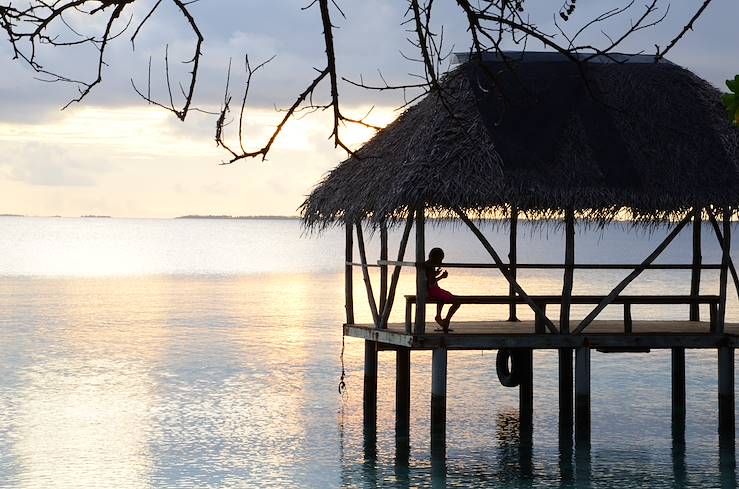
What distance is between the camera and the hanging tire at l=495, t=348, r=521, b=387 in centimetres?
1678

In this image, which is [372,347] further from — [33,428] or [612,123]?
[33,428]

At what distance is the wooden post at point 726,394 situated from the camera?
548 inches

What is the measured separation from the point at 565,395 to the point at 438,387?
248cm

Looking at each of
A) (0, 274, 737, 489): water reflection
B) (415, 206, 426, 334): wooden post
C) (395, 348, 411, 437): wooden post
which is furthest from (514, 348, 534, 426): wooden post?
(415, 206, 426, 334): wooden post

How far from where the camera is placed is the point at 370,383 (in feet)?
50.5

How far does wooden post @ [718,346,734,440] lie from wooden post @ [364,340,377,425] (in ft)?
12.4

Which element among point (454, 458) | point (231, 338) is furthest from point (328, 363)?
point (454, 458)

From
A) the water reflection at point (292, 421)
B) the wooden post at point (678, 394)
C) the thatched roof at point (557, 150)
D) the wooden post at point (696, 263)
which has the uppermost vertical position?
the thatched roof at point (557, 150)

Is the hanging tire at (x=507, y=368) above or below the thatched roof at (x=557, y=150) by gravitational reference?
below

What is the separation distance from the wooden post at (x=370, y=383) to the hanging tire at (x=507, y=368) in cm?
216

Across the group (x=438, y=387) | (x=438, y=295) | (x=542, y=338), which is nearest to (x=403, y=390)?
(x=438, y=387)

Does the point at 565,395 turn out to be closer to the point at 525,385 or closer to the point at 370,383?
the point at 525,385

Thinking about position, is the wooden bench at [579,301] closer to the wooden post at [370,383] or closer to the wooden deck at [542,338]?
the wooden deck at [542,338]

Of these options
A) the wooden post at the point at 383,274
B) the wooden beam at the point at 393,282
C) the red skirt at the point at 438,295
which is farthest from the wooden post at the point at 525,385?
the red skirt at the point at 438,295
